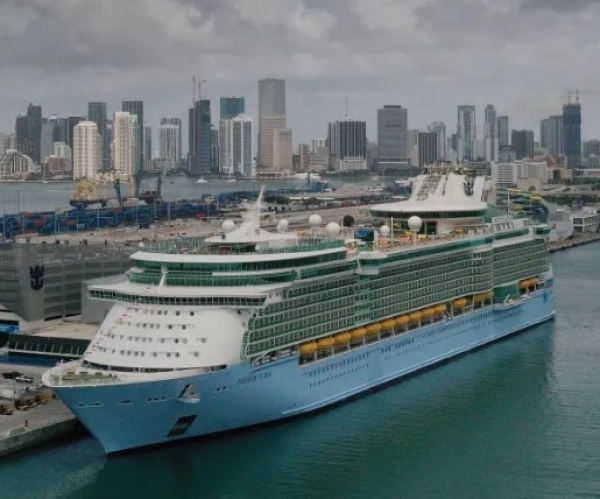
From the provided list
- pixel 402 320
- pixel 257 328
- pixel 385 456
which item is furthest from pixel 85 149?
pixel 385 456

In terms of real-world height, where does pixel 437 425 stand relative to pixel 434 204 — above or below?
below

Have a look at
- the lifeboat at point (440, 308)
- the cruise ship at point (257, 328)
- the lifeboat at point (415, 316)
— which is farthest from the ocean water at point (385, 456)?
the lifeboat at point (440, 308)

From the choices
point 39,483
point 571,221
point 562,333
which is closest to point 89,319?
point 39,483

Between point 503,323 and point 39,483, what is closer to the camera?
point 39,483

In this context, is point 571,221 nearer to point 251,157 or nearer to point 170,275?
point 170,275

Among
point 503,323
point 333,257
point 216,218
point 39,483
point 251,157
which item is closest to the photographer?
point 39,483

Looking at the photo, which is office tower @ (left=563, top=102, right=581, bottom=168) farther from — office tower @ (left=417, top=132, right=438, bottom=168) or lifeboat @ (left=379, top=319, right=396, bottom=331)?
lifeboat @ (left=379, top=319, right=396, bottom=331)

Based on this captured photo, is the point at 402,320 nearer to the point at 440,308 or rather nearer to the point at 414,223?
the point at 440,308
